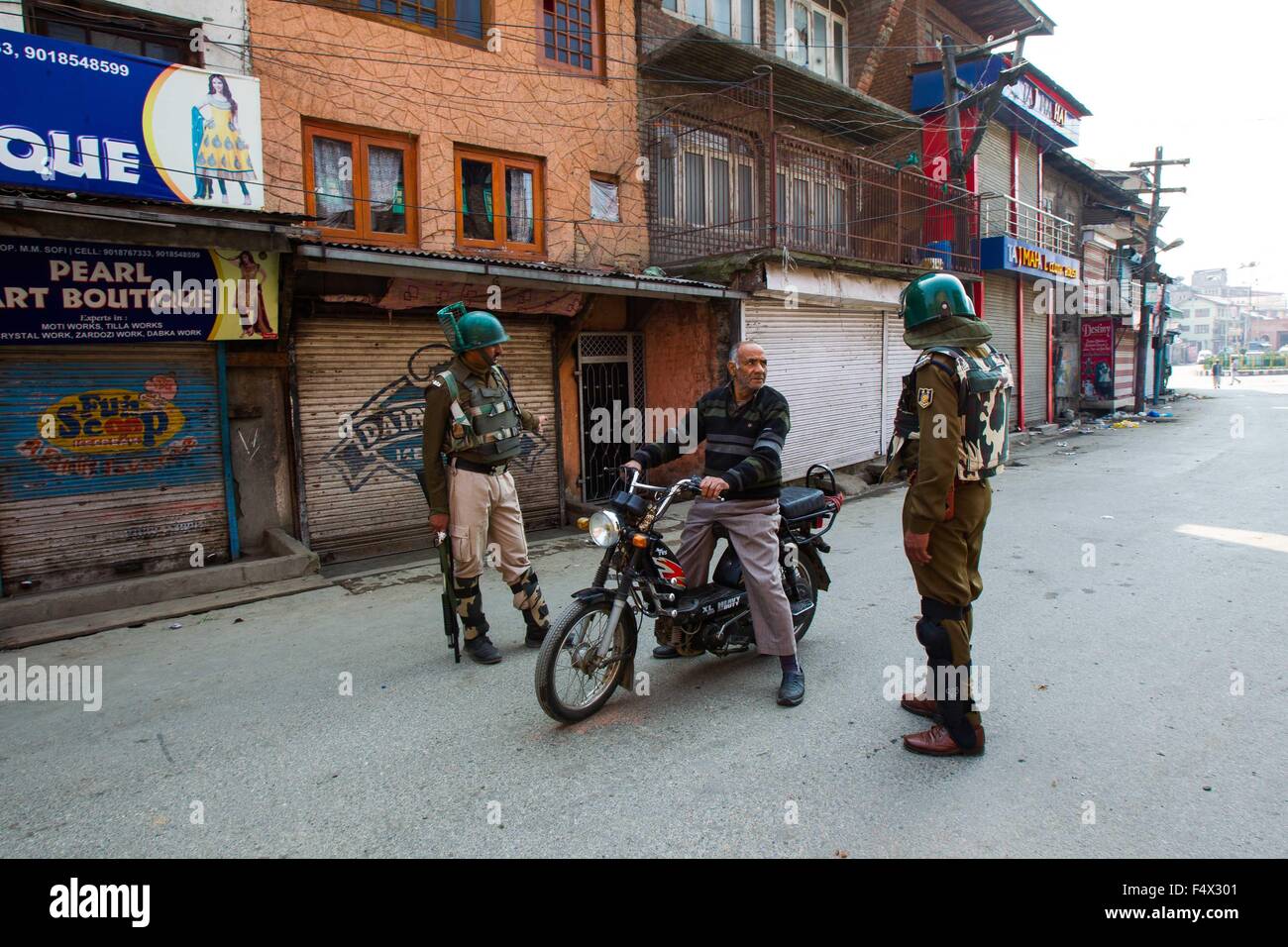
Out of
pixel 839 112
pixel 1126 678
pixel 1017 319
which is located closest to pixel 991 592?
pixel 1126 678

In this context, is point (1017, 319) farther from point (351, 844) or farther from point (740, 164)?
point (351, 844)

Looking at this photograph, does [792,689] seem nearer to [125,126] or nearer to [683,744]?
[683,744]

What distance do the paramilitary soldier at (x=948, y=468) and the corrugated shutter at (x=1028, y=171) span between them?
67.7ft

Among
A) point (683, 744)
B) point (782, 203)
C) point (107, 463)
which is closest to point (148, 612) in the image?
point (107, 463)

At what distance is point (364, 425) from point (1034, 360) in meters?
19.8

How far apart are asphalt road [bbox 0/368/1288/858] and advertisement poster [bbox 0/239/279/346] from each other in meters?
2.56

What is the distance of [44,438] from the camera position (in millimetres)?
6441

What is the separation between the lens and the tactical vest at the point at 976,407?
11.1 ft

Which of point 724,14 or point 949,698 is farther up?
point 724,14

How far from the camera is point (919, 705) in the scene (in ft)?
12.8

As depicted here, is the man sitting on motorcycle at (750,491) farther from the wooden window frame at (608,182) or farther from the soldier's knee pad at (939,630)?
the wooden window frame at (608,182)

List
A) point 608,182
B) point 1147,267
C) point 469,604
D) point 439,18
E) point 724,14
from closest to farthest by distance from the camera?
point 469,604 < point 439,18 < point 608,182 < point 724,14 < point 1147,267

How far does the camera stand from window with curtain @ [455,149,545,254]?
9.17 m

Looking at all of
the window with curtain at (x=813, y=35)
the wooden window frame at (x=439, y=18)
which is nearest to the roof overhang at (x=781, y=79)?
the window with curtain at (x=813, y=35)
